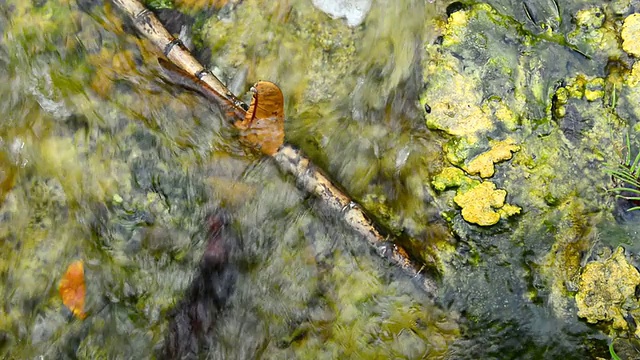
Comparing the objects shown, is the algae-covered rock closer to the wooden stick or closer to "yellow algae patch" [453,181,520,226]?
"yellow algae patch" [453,181,520,226]

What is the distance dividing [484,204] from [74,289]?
2278 mm

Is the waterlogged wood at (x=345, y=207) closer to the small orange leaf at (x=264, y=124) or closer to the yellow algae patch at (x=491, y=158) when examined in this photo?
the small orange leaf at (x=264, y=124)

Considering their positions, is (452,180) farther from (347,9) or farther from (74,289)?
(74,289)

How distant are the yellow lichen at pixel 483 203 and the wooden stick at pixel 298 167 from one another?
1.39ft

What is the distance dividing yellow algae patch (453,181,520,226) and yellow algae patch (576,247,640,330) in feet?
1.72

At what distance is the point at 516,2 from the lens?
10.1ft

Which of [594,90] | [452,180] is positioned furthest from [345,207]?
[594,90]

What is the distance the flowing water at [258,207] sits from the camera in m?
2.80

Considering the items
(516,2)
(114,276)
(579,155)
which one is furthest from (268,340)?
(516,2)

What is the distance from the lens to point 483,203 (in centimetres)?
297

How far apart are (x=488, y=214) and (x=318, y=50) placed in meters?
1.44

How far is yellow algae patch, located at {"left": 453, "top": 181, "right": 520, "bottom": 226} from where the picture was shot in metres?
2.96

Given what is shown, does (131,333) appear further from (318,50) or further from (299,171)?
(318,50)

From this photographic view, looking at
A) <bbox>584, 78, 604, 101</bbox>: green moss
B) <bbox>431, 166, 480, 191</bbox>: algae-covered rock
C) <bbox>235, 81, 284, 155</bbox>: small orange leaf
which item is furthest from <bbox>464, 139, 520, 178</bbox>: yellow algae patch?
<bbox>235, 81, 284, 155</bbox>: small orange leaf
